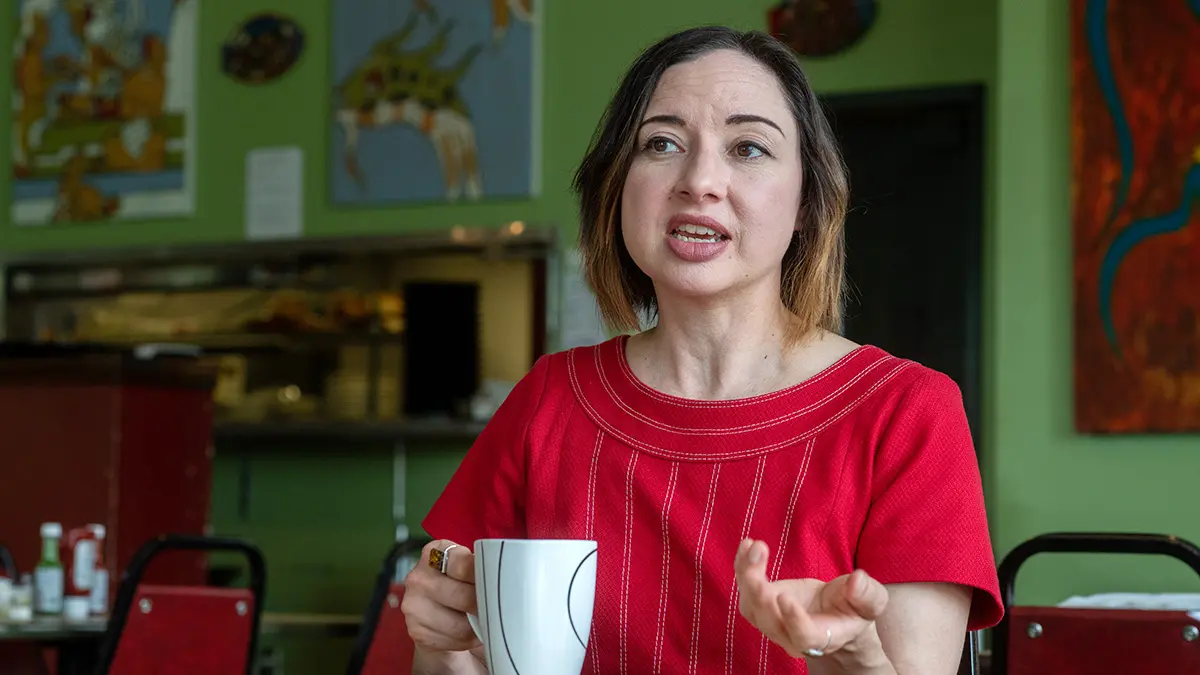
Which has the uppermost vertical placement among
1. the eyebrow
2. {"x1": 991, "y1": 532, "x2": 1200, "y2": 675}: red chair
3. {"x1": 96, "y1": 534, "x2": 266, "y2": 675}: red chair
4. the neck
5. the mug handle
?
the eyebrow

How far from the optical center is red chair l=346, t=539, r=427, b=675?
2516 millimetres

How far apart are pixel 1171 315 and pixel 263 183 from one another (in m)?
3.63

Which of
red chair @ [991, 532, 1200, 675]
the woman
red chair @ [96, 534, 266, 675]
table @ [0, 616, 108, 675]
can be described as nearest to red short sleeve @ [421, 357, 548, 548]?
the woman

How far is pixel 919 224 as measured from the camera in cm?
511

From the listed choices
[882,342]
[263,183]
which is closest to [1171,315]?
[882,342]

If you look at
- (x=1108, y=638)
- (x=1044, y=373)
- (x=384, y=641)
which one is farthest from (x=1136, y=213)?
(x=384, y=641)

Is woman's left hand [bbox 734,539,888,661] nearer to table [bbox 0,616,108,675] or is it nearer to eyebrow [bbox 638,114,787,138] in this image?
eyebrow [bbox 638,114,787,138]

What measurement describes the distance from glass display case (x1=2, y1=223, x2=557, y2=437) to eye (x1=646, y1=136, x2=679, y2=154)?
3967 mm

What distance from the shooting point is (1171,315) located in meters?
3.85

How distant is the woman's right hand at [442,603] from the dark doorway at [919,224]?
403 centimetres

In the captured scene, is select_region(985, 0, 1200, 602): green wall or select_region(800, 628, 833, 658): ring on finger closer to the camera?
select_region(800, 628, 833, 658): ring on finger

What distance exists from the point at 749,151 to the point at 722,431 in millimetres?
253

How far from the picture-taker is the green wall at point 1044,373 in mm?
3926

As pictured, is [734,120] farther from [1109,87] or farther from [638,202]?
[1109,87]
